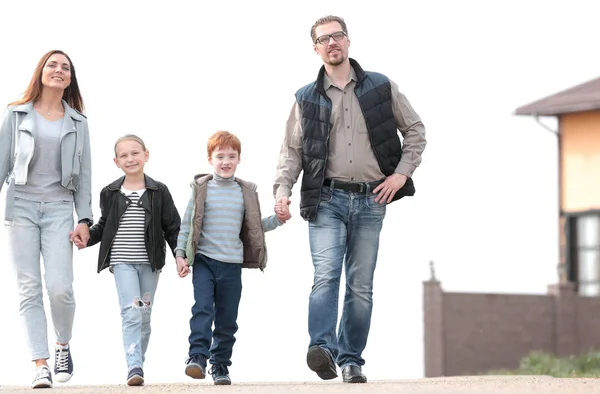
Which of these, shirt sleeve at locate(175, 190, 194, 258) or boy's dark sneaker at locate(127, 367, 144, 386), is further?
shirt sleeve at locate(175, 190, 194, 258)

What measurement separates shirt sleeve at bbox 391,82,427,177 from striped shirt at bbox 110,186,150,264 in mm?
2012

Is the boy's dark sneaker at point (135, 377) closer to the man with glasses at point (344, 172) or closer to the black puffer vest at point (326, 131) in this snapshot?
the man with glasses at point (344, 172)

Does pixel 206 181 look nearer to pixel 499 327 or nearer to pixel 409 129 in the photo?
pixel 409 129

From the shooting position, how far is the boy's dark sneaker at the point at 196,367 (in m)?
9.48

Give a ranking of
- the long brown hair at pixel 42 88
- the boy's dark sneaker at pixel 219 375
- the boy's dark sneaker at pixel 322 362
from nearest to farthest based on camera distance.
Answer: the boy's dark sneaker at pixel 322 362
the boy's dark sneaker at pixel 219 375
the long brown hair at pixel 42 88

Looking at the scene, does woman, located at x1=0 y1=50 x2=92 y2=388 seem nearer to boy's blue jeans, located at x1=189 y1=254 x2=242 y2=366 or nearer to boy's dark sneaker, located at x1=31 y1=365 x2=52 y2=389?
boy's dark sneaker, located at x1=31 y1=365 x2=52 y2=389

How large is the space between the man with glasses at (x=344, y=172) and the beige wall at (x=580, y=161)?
14134mm

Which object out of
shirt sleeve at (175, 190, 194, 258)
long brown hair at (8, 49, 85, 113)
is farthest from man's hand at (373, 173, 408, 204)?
long brown hair at (8, 49, 85, 113)

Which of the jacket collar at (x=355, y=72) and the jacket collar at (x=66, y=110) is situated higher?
the jacket collar at (x=355, y=72)

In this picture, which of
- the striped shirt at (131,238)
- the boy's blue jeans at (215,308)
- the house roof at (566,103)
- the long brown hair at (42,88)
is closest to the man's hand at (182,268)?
the boy's blue jeans at (215,308)

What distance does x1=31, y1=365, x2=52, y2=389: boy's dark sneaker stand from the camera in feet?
31.8

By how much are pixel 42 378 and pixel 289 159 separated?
8.12 feet

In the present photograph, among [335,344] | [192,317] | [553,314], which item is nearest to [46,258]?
[192,317]

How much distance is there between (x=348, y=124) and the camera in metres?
9.62
